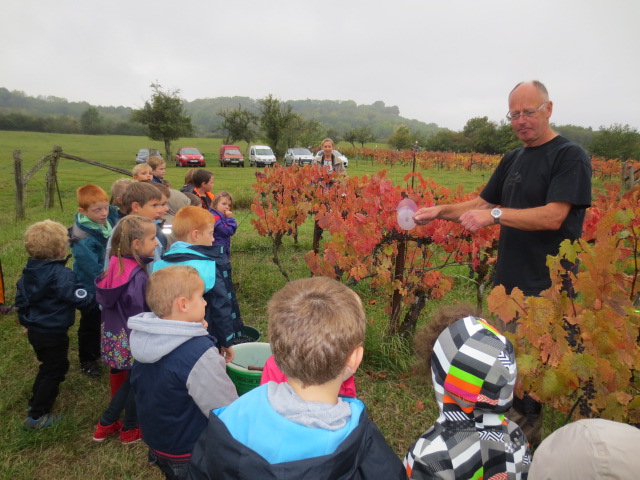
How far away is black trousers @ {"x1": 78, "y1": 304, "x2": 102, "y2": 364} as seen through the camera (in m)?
3.21

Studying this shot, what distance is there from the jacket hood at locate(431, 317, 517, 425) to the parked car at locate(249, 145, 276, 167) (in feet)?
86.3

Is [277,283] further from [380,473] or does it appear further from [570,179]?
[380,473]

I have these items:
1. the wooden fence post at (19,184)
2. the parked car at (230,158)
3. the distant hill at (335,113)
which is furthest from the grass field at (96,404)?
the distant hill at (335,113)

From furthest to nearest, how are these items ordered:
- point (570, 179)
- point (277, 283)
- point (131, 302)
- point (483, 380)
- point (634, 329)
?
point (277, 283), point (131, 302), point (570, 179), point (634, 329), point (483, 380)

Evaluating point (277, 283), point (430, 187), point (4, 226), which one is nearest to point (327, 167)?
point (277, 283)

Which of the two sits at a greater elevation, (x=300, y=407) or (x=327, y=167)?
(x=327, y=167)

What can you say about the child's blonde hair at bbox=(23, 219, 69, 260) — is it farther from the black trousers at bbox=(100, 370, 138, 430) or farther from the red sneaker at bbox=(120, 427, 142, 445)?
the red sneaker at bbox=(120, 427, 142, 445)

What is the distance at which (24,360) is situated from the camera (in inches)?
130

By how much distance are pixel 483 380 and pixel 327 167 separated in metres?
4.99

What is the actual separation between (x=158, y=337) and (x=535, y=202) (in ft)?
6.98

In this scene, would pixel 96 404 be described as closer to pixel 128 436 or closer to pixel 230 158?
pixel 128 436

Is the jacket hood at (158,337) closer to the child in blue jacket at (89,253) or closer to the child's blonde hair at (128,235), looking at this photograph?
the child's blonde hair at (128,235)

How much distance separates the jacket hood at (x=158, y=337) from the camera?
5.57 feet

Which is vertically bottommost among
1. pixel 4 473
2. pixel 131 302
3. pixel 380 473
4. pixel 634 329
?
pixel 4 473
